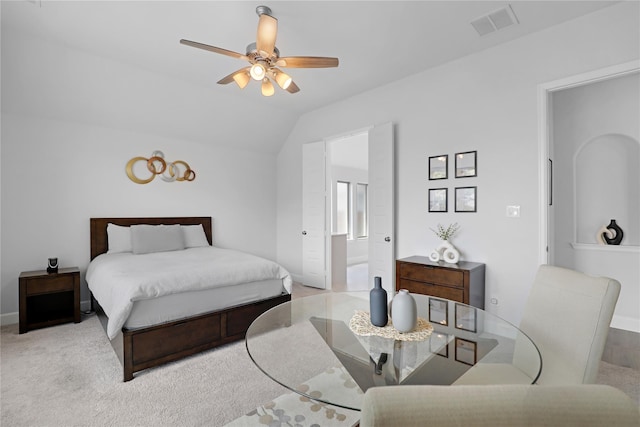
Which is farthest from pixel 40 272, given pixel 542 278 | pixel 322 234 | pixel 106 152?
pixel 542 278

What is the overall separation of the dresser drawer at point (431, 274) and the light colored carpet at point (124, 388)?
118cm

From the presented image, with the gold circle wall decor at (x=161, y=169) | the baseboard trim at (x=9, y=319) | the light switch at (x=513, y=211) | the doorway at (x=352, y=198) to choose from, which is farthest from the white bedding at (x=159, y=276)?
the doorway at (x=352, y=198)

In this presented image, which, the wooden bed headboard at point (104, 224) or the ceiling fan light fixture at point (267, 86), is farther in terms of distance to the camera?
the wooden bed headboard at point (104, 224)

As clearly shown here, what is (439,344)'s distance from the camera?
1.48 meters

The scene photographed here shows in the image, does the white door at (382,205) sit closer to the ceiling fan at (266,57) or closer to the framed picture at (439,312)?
the ceiling fan at (266,57)

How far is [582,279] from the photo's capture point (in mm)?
1435

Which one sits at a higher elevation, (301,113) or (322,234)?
(301,113)

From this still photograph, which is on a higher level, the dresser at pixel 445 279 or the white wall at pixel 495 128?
the white wall at pixel 495 128

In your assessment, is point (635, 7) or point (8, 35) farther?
point (8, 35)

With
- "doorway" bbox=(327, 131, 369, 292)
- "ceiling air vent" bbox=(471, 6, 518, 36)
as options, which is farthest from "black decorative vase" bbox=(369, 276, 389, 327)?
"doorway" bbox=(327, 131, 369, 292)

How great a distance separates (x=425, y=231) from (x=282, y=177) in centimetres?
302

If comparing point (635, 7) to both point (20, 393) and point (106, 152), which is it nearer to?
point (20, 393)

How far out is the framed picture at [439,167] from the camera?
3607mm

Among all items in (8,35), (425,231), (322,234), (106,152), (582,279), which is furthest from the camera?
(322,234)
